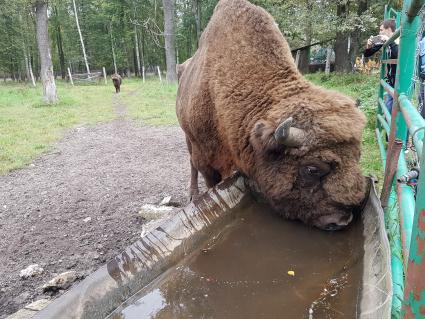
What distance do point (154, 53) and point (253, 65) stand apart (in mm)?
55636

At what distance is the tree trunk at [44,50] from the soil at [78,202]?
323 inches

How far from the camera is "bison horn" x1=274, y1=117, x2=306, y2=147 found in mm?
2755

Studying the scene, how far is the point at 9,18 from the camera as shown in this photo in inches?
1540

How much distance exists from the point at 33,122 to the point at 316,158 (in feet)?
39.3

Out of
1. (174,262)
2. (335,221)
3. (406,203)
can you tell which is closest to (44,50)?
(174,262)

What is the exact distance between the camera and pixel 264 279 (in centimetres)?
253

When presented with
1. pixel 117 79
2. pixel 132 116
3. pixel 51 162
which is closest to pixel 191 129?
pixel 51 162

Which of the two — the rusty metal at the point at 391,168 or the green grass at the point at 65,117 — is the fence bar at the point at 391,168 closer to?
the rusty metal at the point at 391,168

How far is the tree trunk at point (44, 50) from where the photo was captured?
1583 cm

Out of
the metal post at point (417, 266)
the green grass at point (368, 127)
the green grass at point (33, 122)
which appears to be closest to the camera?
the metal post at point (417, 266)

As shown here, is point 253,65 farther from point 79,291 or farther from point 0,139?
point 0,139

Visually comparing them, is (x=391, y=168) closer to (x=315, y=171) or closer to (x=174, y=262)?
(x=315, y=171)

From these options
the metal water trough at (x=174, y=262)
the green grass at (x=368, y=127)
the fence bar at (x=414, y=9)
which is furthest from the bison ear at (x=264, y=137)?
the green grass at (x=368, y=127)

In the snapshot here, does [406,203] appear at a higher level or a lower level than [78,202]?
higher
